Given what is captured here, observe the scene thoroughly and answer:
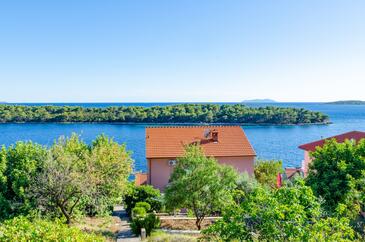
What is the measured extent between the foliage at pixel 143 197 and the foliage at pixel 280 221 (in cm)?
1537

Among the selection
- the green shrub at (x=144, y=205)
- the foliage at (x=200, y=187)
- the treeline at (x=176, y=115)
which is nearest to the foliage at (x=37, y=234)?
the foliage at (x=200, y=187)

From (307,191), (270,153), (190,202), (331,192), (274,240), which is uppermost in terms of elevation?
(307,191)

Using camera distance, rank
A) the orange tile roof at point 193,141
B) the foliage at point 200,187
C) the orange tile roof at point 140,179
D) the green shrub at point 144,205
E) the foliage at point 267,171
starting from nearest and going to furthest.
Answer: the foliage at point 200,187
the green shrub at point 144,205
the orange tile roof at point 193,141
the foliage at point 267,171
the orange tile roof at point 140,179

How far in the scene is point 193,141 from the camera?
33688mm

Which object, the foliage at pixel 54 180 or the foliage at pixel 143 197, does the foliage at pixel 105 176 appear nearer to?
the foliage at pixel 54 180

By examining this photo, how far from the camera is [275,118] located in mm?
129250

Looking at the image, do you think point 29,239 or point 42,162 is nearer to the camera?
point 29,239

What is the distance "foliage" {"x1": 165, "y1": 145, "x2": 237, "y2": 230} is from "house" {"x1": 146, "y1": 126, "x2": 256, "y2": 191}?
12258 millimetres

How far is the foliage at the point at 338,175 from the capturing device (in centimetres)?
1516

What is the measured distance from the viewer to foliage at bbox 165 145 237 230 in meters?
17.8

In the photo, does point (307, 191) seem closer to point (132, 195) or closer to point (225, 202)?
point (225, 202)

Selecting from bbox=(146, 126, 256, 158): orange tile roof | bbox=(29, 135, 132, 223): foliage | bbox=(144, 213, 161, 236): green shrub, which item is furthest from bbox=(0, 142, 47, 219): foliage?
bbox=(146, 126, 256, 158): orange tile roof

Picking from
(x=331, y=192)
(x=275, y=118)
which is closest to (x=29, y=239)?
(x=331, y=192)

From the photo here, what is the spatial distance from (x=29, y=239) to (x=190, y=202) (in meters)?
11.4
